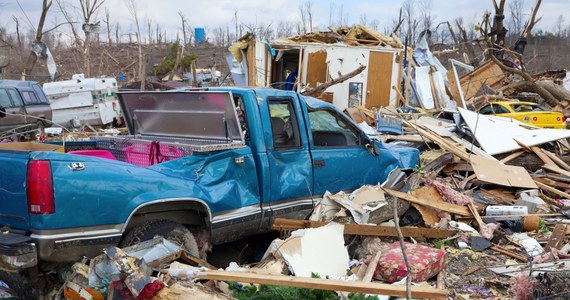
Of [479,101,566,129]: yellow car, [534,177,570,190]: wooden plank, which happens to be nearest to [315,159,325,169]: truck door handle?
[534,177,570,190]: wooden plank

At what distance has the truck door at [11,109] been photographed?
14.6 m

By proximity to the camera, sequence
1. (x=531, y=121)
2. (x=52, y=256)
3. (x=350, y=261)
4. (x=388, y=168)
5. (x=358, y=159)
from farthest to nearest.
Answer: (x=531, y=121)
(x=388, y=168)
(x=358, y=159)
(x=350, y=261)
(x=52, y=256)

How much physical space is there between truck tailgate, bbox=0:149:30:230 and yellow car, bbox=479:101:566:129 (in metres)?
13.7

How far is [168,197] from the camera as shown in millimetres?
4645

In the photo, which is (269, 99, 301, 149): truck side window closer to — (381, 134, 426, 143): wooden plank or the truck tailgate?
the truck tailgate

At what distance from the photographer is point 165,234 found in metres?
4.75

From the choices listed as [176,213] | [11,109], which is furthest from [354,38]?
[176,213]

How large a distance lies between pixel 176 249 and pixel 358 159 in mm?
2867

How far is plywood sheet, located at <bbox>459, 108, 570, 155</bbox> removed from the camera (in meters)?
9.82

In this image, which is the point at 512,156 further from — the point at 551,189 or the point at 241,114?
the point at 241,114

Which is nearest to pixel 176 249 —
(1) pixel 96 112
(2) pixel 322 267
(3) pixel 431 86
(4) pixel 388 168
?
(2) pixel 322 267

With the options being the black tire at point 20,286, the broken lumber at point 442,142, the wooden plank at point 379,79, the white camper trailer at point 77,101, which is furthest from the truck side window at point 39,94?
the black tire at point 20,286

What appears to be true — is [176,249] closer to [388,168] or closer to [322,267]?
[322,267]

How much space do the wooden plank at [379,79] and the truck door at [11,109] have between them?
36.2ft
